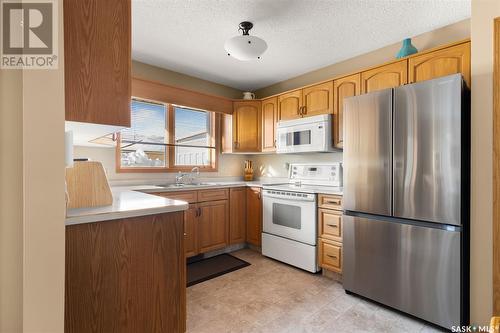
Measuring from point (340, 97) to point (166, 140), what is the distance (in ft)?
7.67

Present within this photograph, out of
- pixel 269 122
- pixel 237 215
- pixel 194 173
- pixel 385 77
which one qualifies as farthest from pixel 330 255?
pixel 194 173

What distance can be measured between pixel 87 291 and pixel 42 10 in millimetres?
1141

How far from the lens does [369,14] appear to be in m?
2.14

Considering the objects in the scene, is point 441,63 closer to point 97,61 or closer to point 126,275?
point 97,61

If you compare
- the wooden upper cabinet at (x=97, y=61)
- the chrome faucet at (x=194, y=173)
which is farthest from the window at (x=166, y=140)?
the wooden upper cabinet at (x=97, y=61)

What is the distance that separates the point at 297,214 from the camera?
2.87 metres

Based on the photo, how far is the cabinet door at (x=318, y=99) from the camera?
2939 mm

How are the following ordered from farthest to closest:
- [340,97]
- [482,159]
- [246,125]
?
1. [246,125]
2. [340,97]
3. [482,159]

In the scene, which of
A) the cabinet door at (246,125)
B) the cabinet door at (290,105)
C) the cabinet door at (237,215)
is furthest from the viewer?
the cabinet door at (246,125)

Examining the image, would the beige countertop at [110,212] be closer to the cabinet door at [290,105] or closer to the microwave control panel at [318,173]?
the microwave control panel at [318,173]

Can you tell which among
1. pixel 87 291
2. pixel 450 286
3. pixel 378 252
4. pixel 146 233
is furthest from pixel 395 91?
pixel 87 291

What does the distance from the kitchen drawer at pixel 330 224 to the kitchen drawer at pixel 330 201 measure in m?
0.04

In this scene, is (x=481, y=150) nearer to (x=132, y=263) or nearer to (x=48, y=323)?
(x=132, y=263)

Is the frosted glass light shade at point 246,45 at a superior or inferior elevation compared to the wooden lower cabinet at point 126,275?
superior
